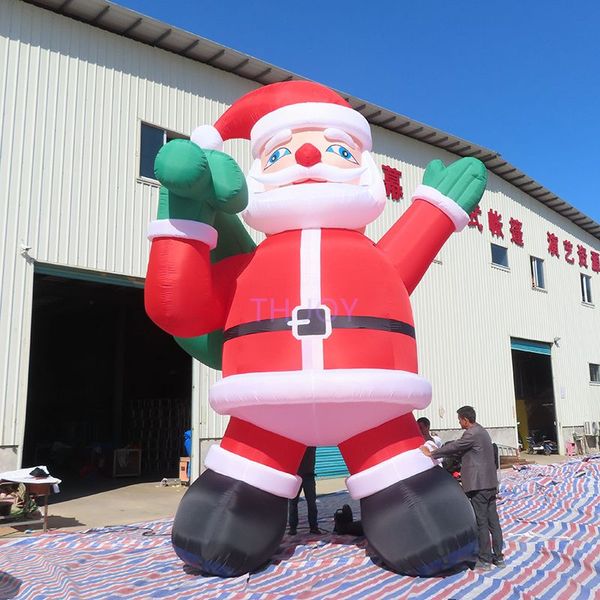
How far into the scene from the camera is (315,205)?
14.0 ft

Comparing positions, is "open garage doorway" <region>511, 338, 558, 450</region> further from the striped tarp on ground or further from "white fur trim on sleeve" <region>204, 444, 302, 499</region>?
"white fur trim on sleeve" <region>204, 444, 302, 499</region>

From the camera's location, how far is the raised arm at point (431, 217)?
4.69m

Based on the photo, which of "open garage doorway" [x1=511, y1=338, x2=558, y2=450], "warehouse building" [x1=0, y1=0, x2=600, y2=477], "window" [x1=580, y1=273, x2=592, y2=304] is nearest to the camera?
"warehouse building" [x1=0, y1=0, x2=600, y2=477]

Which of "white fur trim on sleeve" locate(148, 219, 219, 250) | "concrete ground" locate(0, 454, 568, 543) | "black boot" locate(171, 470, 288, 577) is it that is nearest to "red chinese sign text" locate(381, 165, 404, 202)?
"concrete ground" locate(0, 454, 568, 543)

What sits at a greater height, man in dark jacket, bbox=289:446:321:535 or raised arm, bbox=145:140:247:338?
raised arm, bbox=145:140:247:338

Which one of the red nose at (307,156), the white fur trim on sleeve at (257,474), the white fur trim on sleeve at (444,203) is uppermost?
the red nose at (307,156)

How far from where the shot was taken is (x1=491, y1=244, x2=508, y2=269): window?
16.2 m

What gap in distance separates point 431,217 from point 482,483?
80.6 inches

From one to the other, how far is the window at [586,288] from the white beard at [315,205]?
18.0 meters

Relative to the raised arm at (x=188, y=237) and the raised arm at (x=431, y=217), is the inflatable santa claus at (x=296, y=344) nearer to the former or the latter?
the raised arm at (x=188, y=237)

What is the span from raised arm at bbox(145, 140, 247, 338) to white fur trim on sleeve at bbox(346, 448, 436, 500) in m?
1.55

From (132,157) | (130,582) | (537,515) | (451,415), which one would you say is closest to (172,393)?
(451,415)

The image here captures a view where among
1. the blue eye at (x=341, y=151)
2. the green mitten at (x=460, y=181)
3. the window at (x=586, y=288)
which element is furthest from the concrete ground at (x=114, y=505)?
the window at (x=586, y=288)

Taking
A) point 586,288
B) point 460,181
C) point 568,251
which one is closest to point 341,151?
point 460,181
